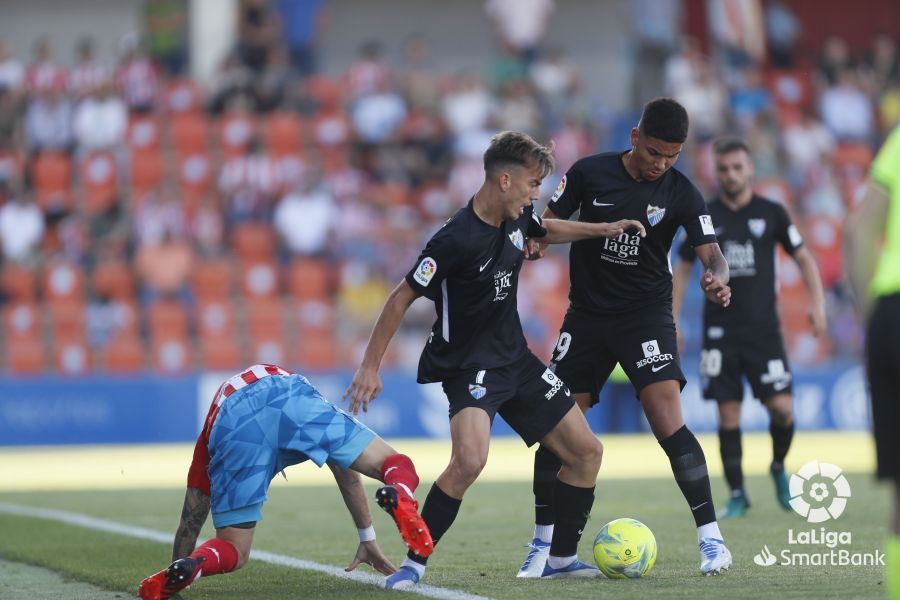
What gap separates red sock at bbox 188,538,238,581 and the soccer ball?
180cm

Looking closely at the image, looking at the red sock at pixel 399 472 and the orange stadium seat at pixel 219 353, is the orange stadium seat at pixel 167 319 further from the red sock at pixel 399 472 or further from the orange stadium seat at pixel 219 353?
the red sock at pixel 399 472

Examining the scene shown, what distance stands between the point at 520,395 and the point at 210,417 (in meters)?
1.47

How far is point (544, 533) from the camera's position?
7238 mm

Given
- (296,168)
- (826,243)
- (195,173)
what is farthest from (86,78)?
(826,243)

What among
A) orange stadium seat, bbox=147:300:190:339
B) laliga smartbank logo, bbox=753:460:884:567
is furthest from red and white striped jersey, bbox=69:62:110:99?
laliga smartbank logo, bbox=753:460:884:567

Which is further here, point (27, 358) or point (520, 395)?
point (27, 358)

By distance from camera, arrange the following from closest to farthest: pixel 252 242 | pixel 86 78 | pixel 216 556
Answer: pixel 216 556
pixel 252 242
pixel 86 78

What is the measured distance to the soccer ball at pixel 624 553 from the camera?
677 centimetres

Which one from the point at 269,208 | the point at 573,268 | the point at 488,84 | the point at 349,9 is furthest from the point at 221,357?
the point at 573,268

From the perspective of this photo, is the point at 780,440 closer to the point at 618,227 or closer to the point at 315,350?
the point at 618,227

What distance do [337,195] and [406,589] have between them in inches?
620

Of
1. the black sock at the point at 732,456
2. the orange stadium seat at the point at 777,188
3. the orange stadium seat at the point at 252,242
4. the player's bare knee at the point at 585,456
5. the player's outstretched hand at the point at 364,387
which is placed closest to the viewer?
the player's outstretched hand at the point at 364,387

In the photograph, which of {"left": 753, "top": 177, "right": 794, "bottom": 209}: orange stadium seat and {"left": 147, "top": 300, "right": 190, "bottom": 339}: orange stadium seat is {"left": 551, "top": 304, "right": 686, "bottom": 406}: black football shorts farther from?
{"left": 753, "top": 177, "right": 794, "bottom": 209}: orange stadium seat

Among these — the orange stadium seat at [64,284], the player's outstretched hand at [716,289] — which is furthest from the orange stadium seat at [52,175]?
the player's outstretched hand at [716,289]
